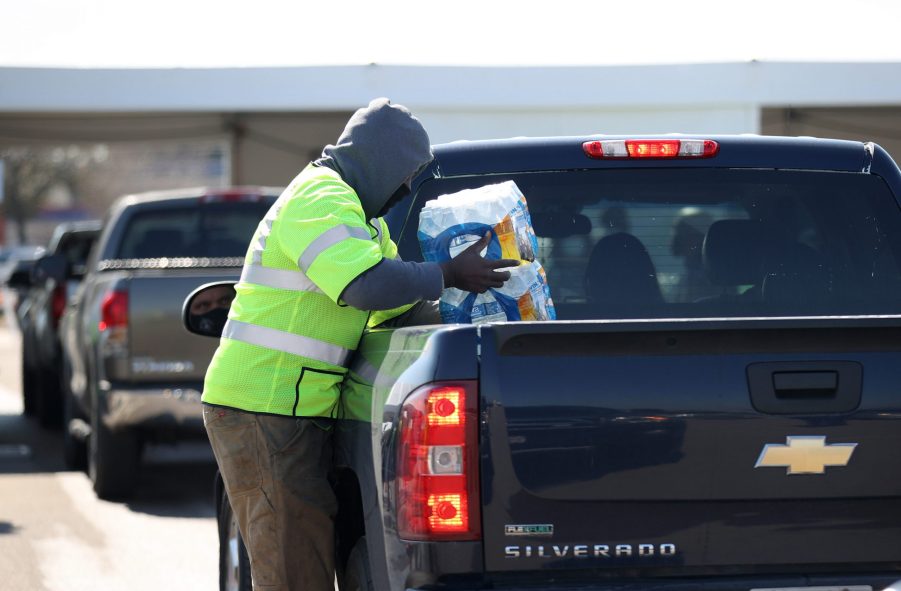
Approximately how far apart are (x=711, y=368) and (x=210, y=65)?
10077 millimetres

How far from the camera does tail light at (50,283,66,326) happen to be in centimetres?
1236

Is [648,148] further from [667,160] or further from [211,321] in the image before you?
[211,321]

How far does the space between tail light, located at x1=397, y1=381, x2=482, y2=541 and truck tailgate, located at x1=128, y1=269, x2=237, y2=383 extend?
563 cm

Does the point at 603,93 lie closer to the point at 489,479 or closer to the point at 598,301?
the point at 598,301

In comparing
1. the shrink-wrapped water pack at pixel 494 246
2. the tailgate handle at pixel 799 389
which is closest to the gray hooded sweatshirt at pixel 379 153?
the shrink-wrapped water pack at pixel 494 246

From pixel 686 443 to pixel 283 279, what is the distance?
4.35 feet

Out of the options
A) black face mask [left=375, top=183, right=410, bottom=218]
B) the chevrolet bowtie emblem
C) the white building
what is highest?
the white building

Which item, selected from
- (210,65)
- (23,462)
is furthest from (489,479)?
(210,65)

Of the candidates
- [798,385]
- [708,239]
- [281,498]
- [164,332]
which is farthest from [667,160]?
[164,332]

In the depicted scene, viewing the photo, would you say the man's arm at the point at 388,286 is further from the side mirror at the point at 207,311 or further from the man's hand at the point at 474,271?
the side mirror at the point at 207,311

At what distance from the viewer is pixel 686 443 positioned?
3.16 metres

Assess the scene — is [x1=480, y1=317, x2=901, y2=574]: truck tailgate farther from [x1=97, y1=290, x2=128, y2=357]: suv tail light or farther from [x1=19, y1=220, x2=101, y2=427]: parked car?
[x1=19, y1=220, x2=101, y2=427]: parked car

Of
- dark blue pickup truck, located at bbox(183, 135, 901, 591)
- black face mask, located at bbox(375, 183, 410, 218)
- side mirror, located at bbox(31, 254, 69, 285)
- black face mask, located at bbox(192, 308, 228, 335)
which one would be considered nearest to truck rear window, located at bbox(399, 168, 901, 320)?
black face mask, located at bbox(375, 183, 410, 218)

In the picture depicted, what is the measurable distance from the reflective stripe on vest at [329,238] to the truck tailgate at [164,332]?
16.0 ft
